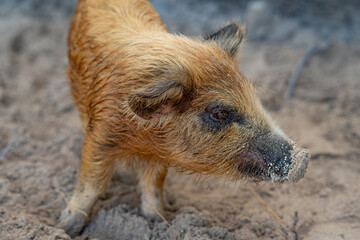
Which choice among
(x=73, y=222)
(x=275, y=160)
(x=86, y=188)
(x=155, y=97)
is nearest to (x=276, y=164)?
(x=275, y=160)

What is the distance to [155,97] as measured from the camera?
2.65 m

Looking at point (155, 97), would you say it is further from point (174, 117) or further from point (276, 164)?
point (276, 164)

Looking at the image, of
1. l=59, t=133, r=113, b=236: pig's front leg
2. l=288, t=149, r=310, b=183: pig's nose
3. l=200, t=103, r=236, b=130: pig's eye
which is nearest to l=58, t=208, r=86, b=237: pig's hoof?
l=59, t=133, r=113, b=236: pig's front leg

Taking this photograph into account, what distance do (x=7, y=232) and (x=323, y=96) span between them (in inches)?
170

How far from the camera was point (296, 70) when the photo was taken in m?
5.92

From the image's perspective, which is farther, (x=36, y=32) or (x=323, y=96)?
(x=36, y=32)

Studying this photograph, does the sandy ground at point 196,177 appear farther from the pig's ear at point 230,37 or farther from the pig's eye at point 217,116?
the pig's eye at point 217,116

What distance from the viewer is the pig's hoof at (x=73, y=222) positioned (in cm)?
346

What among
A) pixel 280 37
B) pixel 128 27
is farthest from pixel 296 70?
pixel 128 27

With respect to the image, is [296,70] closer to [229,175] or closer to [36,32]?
[229,175]

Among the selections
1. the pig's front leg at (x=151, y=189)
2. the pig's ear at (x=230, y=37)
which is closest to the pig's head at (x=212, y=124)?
the pig's ear at (x=230, y=37)

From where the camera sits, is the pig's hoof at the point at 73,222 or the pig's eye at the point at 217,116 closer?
the pig's eye at the point at 217,116

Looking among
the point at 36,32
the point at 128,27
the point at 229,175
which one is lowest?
the point at 36,32

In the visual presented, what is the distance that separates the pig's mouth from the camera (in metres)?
2.75
